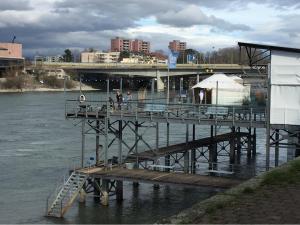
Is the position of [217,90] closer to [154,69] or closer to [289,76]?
[289,76]

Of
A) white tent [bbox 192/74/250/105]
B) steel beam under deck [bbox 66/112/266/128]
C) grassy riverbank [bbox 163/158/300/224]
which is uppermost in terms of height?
white tent [bbox 192/74/250/105]

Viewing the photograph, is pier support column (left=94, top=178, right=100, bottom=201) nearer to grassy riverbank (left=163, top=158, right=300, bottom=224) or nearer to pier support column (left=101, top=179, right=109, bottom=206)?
pier support column (left=101, top=179, right=109, bottom=206)

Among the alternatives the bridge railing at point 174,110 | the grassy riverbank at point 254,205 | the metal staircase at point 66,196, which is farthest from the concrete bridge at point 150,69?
the grassy riverbank at point 254,205

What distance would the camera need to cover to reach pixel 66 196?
95.4ft

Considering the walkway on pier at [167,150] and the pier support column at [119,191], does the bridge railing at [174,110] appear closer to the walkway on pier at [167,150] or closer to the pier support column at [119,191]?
the walkway on pier at [167,150]

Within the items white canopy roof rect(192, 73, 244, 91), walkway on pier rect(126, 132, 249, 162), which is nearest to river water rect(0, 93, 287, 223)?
walkway on pier rect(126, 132, 249, 162)

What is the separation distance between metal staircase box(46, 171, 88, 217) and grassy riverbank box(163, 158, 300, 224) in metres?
13.6

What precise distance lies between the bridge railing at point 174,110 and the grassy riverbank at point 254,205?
43.3 feet

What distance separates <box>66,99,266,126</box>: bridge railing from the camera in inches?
1176

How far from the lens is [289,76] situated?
28094 millimetres

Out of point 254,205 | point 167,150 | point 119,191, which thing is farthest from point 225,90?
point 254,205

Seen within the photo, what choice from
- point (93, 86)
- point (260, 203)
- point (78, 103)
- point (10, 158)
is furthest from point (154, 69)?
point (260, 203)

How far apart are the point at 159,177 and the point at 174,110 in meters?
5.75

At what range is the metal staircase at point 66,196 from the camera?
27688 mm
